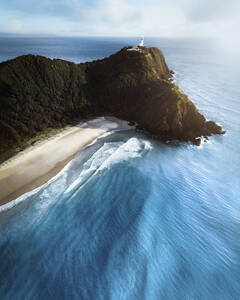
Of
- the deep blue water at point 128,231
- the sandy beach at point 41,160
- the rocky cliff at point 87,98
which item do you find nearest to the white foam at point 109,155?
the deep blue water at point 128,231

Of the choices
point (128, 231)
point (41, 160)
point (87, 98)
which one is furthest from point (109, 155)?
point (87, 98)

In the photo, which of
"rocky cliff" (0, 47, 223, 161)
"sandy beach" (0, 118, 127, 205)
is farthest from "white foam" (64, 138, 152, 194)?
"rocky cliff" (0, 47, 223, 161)

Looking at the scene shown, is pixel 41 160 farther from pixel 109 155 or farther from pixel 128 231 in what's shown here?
pixel 128 231

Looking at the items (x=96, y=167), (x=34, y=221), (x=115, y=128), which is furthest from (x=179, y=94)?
(x=34, y=221)

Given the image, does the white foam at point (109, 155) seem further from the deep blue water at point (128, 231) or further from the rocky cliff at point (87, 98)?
the rocky cliff at point (87, 98)

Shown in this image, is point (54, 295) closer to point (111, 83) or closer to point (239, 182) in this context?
point (239, 182)

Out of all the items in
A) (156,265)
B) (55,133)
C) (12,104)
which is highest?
(12,104)
